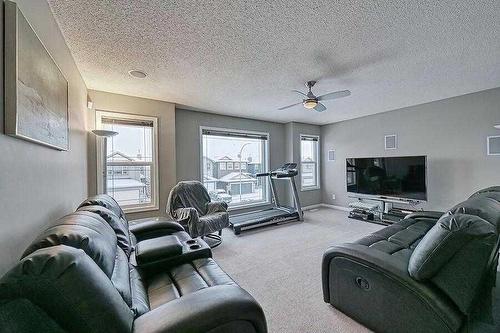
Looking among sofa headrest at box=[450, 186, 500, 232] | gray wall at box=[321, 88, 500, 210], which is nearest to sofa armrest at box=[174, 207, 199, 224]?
sofa headrest at box=[450, 186, 500, 232]

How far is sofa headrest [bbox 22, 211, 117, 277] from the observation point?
0.99 m

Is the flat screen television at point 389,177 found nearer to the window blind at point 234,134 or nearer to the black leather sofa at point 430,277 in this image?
the window blind at point 234,134

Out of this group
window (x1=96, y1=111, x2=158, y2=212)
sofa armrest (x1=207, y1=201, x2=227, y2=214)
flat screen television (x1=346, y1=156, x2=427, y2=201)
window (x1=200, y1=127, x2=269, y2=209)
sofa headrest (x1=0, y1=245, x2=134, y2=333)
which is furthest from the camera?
window (x1=200, y1=127, x2=269, y2=209)

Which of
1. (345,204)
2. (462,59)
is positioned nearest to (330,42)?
(462,59)

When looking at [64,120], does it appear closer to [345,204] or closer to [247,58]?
[247,58]

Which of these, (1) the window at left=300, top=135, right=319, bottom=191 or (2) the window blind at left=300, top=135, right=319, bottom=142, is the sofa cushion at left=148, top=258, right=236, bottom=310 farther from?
(2) the window blind at left=300, top=135, right=319, bottom=142

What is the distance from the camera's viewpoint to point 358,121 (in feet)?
17.9

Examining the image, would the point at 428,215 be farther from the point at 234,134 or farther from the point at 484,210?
the point at 234,134

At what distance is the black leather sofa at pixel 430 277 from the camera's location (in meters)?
1.28

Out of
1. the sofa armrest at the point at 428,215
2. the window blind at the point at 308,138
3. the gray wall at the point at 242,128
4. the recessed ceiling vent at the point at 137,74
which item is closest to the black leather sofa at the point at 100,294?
the recessed ceiling vent at the point at 137,74

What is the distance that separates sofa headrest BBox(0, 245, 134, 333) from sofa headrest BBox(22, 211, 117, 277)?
0.81 ft

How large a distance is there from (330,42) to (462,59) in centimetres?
168

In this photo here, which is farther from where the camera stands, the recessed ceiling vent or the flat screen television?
the flat screen television

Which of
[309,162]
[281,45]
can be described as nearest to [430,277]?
[281,45]
